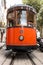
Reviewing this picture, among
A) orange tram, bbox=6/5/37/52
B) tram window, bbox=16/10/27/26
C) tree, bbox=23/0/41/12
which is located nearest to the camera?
orange tram, bbox=6/5/37/52

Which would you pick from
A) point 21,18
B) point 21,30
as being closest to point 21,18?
point 21,18

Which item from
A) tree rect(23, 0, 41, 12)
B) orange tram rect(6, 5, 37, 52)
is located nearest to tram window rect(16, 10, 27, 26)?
orange tram rect(6, 5, 37, 52)

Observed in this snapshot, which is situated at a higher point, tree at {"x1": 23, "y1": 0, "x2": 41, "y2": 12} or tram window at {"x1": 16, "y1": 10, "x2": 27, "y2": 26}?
tree at {"x1": 23, "y1": 0, "x2": 41, "y2": 12}

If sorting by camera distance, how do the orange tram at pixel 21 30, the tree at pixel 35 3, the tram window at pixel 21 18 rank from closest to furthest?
the orange tram at pixel 21 30
the tram window at pixel 21 18
the tree at pixel 35 3

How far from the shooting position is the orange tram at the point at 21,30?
15148 mm

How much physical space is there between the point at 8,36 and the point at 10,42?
489 millimetres

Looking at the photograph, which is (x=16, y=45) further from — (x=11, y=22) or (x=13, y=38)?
(x=11, y=22)

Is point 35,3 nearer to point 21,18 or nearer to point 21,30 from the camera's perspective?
point 21,18

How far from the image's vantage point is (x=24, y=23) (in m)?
15.4

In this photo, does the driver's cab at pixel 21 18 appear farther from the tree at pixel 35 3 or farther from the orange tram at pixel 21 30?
the tree at pixel 35 3

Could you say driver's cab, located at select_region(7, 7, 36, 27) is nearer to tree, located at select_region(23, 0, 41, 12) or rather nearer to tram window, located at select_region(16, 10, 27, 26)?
tram window, located at select_region(16, 10, 27, 26)

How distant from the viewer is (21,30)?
15.2 m

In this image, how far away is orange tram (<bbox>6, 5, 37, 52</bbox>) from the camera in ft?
49.7

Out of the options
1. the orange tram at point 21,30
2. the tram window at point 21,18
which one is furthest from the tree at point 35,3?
the tram window at point 21,18
